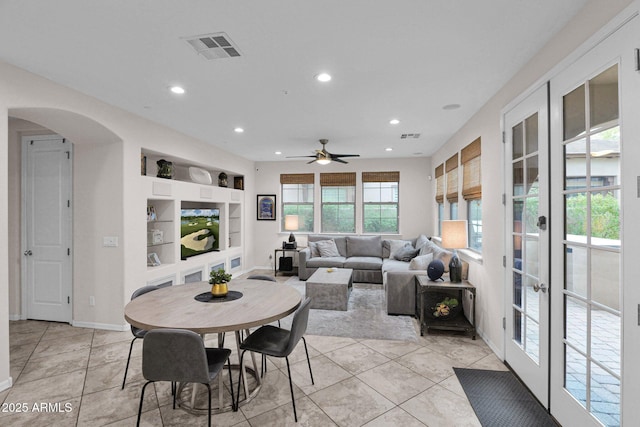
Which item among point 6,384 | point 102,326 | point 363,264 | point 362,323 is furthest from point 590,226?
point 102,326

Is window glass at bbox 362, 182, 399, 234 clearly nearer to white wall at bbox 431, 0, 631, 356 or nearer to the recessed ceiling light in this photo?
white wall at bbox 431, 0, 631, 356

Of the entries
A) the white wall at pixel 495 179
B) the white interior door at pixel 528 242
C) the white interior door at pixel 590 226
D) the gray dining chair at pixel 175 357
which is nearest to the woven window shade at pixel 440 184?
the white wall at pixel 495 179

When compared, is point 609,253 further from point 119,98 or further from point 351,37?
point 119,98

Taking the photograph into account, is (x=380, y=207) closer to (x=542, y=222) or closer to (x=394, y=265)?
(x=394, y=265)

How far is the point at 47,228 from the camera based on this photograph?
411cm

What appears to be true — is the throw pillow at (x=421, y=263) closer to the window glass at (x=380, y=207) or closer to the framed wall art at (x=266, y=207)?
the window glass at (x=380, y=207)

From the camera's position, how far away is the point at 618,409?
1619 mm

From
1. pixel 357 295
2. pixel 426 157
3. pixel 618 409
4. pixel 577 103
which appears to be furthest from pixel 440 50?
pixel 426 157

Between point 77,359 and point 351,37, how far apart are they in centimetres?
383

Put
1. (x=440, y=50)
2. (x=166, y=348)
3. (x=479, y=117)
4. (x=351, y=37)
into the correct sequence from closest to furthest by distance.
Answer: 1. (x=166, y=348)
2. (x=351, y=37)
3. (x=440, y=50)
4. (x=479, y=117)

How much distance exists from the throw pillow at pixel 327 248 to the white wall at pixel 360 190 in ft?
2.34

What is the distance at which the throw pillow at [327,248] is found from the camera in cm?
689

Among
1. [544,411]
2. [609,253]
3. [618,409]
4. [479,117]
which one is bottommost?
[544,411]

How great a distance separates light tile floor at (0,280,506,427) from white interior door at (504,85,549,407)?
18.7 inches
